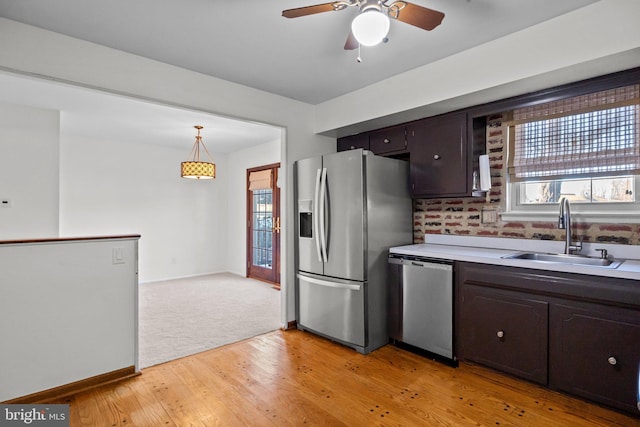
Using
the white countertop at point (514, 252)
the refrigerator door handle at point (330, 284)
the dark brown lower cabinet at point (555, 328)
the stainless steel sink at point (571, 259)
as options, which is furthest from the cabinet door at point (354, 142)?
A: the stainless steel sink at point (571, 259)

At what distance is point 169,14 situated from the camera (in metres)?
2.14

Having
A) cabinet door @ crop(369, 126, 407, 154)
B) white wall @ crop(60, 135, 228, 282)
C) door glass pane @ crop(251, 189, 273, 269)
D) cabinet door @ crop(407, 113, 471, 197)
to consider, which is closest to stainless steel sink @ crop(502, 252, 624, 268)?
cabinet door @ crop(407, 113, 471, 197)

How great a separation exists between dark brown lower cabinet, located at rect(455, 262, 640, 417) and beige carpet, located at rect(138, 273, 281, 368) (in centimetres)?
209

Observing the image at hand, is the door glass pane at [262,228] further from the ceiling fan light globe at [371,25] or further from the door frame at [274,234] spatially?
the ceiling fan light globe at [371,25]

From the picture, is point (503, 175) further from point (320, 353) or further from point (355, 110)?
point (320, 353)

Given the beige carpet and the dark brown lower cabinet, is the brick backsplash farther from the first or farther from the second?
the beige carpet

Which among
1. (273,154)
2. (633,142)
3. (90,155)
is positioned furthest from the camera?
(273,154)

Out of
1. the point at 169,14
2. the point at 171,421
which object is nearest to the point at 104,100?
the point at 169,14

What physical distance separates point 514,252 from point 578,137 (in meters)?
0.99

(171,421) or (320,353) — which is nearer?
(171,421)

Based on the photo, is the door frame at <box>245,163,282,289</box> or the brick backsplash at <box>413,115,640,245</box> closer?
the brick backsplash at <box>413,115,640,245</box>

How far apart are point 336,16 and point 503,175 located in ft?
6.35

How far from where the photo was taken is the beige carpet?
10.6ft

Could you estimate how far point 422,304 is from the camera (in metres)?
2.87
